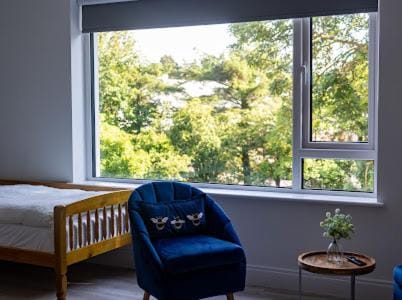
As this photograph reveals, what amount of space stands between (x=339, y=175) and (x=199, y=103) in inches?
48.1

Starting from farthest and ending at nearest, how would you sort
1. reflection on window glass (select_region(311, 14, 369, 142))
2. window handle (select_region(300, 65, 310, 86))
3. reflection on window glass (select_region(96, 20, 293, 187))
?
1. reflection on window glass (select_region(96, 20, 293, 187))
2. window handle (select_region(300, 65, 310, 86))
3. reflection on window glass (select_region(311, 14, 369, 142))

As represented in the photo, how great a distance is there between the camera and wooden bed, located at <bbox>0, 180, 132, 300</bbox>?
3.45m

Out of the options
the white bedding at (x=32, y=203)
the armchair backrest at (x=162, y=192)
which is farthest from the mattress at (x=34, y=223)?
the armchair backrest at (x=162, y=192)

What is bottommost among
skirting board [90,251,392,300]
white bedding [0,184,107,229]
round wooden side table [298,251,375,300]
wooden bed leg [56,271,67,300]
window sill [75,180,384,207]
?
skirting board [90,251,392,300]

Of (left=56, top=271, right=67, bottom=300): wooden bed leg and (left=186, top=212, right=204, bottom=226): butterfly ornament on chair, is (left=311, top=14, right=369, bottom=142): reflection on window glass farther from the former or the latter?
(left=56, top=271, right=67, bottom=300): wooden bed leg

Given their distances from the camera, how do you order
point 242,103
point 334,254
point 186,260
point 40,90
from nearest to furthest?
1. point 186,260
2. point 334,254
3. point 242,103
4. point 40,90

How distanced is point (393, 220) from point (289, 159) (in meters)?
0.86

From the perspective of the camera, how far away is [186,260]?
10.1ft

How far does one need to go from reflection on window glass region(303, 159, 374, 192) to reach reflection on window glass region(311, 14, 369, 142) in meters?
0.16

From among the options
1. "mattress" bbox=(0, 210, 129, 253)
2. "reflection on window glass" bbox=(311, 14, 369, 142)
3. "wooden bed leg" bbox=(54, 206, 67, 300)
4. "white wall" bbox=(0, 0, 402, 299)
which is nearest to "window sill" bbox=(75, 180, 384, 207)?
"white wall" bbox=(0, 0, 402, 299)

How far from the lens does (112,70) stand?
4789 mm

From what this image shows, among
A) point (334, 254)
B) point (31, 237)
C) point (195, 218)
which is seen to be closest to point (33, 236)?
point (31, 237)

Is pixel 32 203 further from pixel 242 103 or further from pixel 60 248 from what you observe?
pixel 242 103

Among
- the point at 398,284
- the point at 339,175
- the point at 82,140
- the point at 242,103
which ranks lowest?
the point at 398,284
